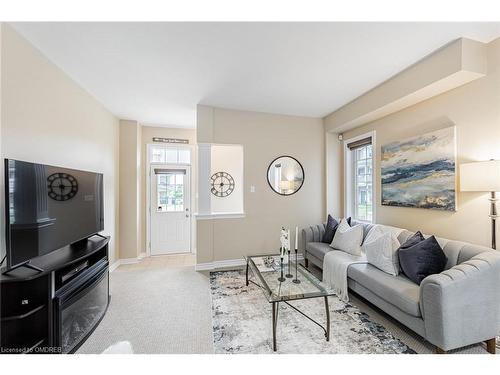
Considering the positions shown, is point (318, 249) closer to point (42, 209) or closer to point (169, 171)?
point (42, 209)

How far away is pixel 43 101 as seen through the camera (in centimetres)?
203

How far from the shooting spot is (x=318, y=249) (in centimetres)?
312

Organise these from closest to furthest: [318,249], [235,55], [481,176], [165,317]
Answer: [481,176] < [235,55] < [165,317] < [318,249]

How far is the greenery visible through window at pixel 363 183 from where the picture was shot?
3.51 metres

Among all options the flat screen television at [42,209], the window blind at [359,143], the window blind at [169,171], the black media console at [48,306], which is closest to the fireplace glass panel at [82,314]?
the black media console at [48,306]

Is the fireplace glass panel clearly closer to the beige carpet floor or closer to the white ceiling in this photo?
the beige carpet floor

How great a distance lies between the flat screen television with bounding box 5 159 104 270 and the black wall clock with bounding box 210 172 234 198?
2653 millimetres

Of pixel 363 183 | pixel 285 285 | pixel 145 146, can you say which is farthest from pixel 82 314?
Result: pixel 363 183

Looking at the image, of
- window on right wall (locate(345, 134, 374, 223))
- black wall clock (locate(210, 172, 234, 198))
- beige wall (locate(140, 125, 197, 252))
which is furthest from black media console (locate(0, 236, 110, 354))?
window on right wall (locate(345, 134, 374, 223))

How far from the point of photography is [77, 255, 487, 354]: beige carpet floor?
178cm

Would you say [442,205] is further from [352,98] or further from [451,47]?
[352,98]

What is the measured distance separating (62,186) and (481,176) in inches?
143

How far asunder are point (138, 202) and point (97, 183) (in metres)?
1.70

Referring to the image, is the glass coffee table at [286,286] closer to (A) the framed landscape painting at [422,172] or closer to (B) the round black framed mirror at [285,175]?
(B) the round black framed mirror at [285,175]
